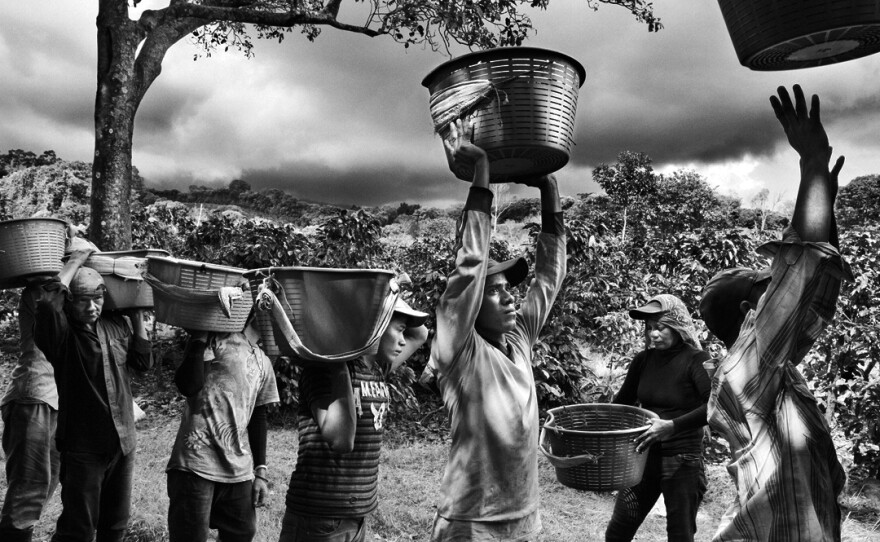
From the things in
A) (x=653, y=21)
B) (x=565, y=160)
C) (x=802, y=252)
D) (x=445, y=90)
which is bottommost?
(x=802, y=252)

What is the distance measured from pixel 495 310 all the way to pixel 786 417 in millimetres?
1043

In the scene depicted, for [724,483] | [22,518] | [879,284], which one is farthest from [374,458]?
[879,284]

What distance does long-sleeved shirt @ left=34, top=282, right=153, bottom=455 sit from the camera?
3156mm

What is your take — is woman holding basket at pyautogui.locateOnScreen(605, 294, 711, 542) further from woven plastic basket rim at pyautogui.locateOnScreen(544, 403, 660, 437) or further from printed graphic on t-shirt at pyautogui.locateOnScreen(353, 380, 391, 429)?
printed graphic on t-shirt at pyautogui.locateOnScreen(353, 380, 391, 429)

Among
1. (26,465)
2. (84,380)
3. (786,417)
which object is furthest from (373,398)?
(26,465)

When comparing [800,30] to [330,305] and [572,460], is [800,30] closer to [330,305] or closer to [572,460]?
[330,305]

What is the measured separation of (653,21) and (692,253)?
2698 mm

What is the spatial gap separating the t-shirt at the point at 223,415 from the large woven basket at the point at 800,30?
247cm

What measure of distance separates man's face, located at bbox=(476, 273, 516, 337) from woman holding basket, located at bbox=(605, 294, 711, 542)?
1290mm

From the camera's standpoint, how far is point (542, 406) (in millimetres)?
7715

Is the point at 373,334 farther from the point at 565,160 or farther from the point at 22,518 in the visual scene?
the point at 22,518

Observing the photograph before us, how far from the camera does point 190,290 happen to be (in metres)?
2.88

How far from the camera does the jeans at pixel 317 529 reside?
8.13ft

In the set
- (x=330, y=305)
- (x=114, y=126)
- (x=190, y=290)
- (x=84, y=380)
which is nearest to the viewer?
(x=330, y=305)
